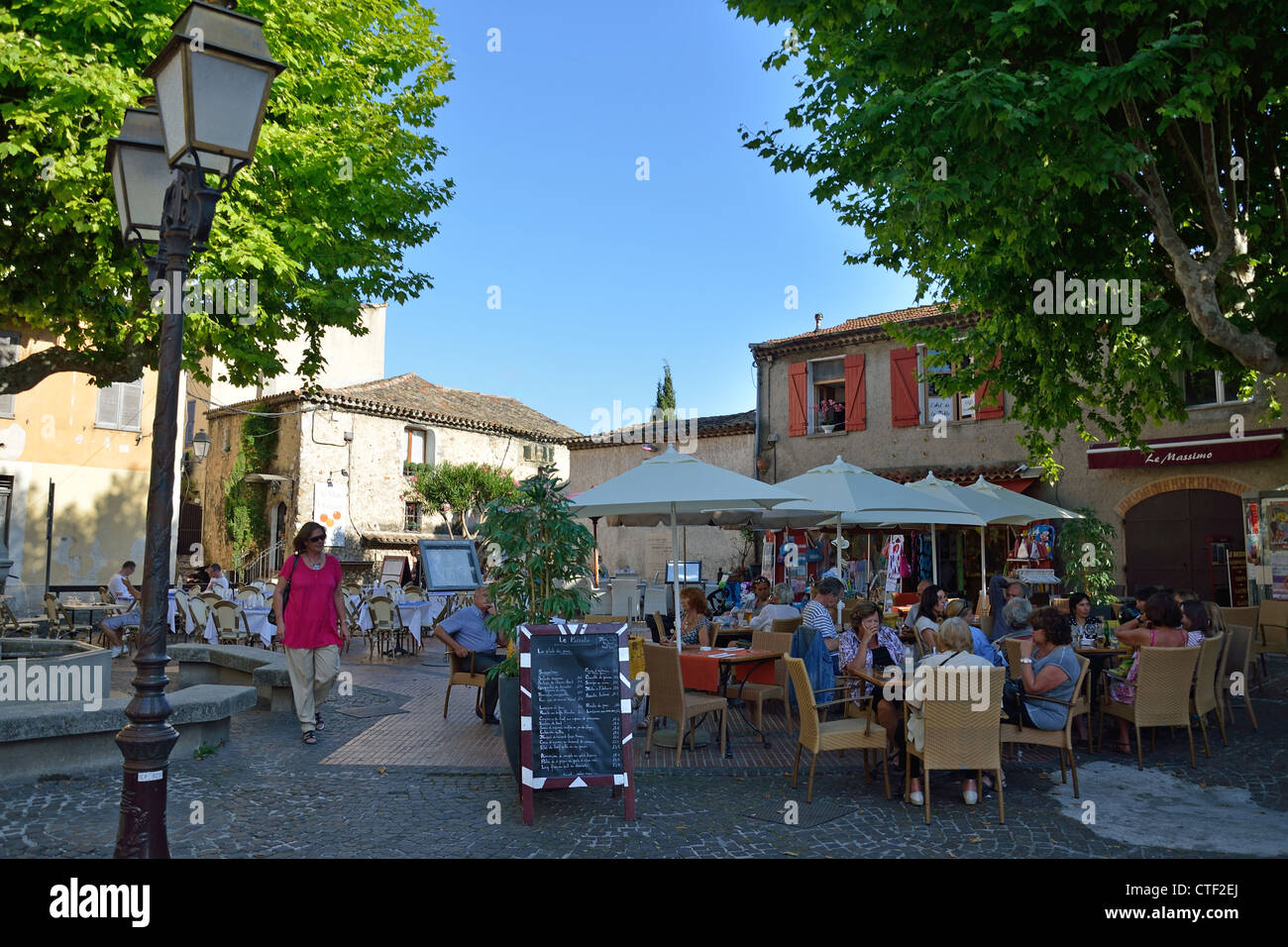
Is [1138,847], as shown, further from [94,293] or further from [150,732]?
[94,293]

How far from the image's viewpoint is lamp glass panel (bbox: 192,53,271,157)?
3.75m

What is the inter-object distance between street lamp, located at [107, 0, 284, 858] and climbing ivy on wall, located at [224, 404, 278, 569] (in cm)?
2453

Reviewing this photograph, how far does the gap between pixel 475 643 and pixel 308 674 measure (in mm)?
1533

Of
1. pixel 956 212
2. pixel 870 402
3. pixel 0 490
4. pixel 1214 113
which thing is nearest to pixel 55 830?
pixel 956 212

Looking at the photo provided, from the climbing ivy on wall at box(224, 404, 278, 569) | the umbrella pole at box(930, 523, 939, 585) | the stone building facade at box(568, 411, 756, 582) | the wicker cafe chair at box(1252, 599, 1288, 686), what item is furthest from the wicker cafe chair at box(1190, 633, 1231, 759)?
the climbing ivy on wall at box(224, 404, 278, 569)

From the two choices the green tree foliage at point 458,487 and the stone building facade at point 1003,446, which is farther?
the green tree foliage at point 458,487

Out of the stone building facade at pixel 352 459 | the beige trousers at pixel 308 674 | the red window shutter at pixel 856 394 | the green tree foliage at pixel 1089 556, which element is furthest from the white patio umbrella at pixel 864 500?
the stone building facade at pixel 352 459

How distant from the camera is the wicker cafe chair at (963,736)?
5.35 metres

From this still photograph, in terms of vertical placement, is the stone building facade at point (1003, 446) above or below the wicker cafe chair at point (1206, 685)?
above

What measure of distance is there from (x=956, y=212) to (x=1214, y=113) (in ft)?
11.3

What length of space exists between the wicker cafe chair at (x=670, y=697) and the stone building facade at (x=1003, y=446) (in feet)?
19.3

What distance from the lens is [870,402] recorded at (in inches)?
834

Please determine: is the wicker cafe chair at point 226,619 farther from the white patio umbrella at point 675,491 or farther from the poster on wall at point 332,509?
the poster on wall at point 332,509

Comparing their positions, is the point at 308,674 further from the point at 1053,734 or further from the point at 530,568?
the point at 1053,734
